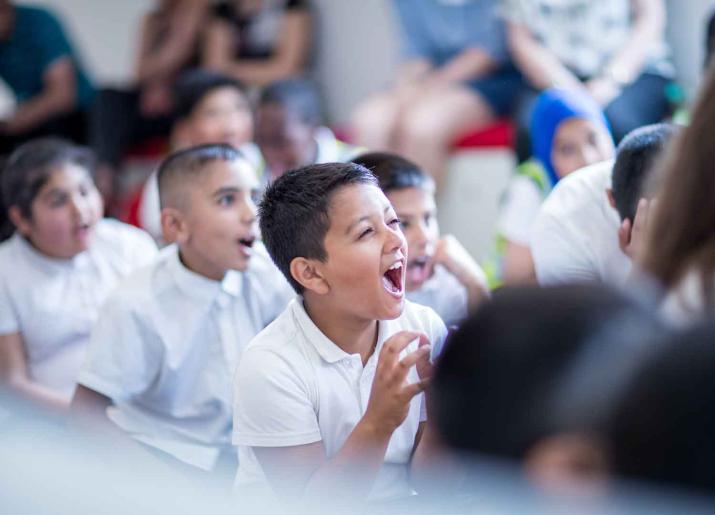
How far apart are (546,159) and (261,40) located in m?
1.44

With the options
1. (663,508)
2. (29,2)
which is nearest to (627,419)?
(663,508)

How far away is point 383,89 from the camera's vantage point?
3041mm

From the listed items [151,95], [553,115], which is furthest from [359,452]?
[151,95]

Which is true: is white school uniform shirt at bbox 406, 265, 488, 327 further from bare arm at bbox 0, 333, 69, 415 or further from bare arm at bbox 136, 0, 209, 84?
bare arm at bbox 136, 0, 209, 84

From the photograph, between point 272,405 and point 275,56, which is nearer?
point 272,405

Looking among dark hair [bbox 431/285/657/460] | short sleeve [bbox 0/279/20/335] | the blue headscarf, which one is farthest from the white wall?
dark hair [bbox 431/285/657/460]

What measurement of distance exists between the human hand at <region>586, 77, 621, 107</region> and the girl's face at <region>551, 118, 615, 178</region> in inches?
16.3

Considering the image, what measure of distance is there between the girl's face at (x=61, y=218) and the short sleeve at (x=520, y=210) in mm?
743

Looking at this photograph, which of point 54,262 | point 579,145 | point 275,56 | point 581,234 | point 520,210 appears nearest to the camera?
point 581,234

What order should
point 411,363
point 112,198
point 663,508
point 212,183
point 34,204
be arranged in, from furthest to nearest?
point 112,198
point 34,204
point 212,183
point 411,363
point 663,508

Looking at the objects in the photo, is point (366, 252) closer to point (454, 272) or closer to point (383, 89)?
point (454, 272)

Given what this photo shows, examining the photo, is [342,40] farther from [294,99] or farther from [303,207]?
[303,207]

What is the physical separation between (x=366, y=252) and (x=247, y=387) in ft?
0.64

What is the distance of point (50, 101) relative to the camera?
304 centimetres
